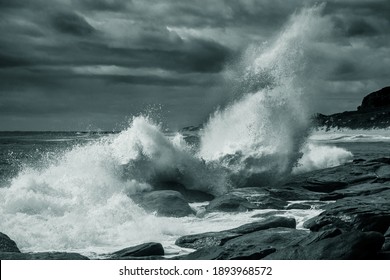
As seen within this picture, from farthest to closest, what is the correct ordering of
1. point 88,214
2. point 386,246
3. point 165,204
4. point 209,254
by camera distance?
1. point 165,204
2. point 88,214
3. point 209,254
4. point 386,246

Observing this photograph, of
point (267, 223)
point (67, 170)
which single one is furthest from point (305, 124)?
point (267, 223)

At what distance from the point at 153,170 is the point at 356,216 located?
792 centimetres

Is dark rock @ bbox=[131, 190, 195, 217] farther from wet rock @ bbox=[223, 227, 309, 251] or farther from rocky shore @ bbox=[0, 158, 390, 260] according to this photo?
wet rock @ bbox=[223, 227, 309, 251]

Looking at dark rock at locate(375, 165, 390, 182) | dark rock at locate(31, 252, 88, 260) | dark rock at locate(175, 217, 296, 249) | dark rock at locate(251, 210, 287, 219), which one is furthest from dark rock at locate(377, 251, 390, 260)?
dark rock at locate(375, 165, 390, 182)

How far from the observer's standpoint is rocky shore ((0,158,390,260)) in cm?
708

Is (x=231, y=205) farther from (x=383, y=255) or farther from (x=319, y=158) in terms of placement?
(x=319, y=158)

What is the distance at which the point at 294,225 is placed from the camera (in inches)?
408

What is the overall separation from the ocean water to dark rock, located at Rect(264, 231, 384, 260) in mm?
2678

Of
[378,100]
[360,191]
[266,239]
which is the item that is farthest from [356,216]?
[378,100]

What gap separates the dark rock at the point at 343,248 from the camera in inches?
270

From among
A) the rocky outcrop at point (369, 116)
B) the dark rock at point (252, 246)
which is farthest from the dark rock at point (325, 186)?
the rocky outcrop at point (369, 116)

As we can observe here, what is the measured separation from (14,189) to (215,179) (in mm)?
6409

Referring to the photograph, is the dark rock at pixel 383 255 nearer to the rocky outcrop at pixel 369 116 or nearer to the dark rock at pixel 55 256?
the dark rock at pixel 55 256
